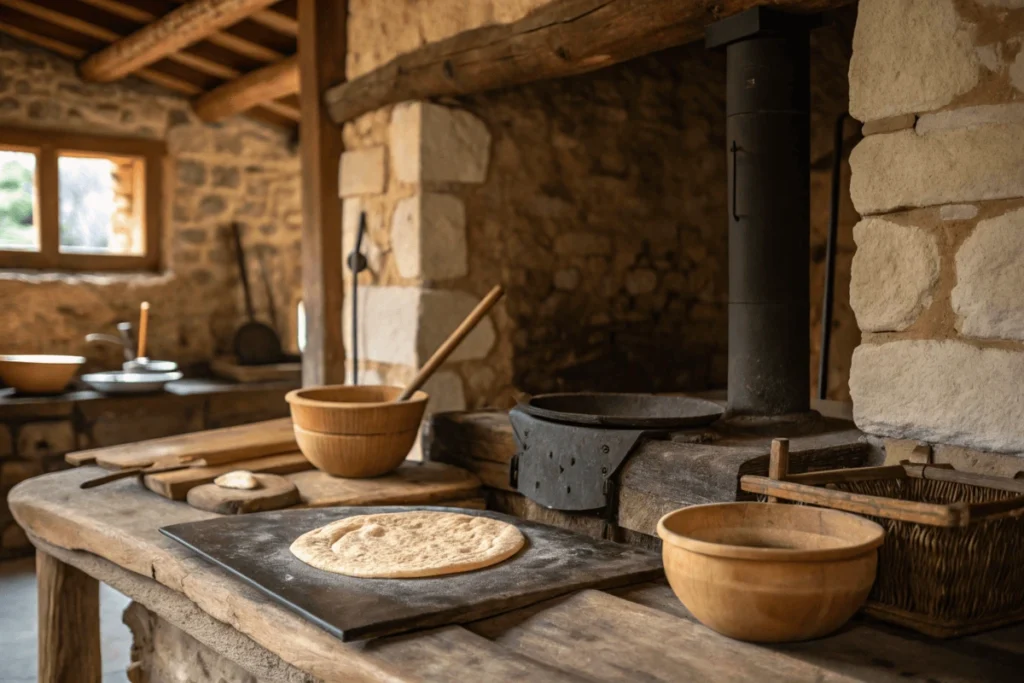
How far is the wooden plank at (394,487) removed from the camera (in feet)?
8.11

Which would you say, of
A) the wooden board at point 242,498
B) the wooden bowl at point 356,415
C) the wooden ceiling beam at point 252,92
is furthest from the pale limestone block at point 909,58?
the wooden ceiling beam at point 252,92

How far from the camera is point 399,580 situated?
1.80 metres

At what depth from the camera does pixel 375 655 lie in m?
1.51

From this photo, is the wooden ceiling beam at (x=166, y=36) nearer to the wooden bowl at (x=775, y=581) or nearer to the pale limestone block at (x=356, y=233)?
the pale limestone block at (x=356, y=233)

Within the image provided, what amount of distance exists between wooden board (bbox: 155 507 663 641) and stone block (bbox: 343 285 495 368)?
1.34 m

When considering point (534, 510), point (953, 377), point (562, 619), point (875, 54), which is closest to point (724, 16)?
point (875, 54)

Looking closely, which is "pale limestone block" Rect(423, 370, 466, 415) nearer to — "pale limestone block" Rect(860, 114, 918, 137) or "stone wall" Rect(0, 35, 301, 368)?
"pale limestone block" Rect(860, 114, 918, 137)

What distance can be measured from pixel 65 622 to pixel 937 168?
2360 millimetres

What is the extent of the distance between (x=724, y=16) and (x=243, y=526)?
5.31ft

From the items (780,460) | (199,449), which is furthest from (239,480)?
(780,460)

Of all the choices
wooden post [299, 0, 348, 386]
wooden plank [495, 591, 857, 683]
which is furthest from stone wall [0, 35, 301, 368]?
wooden plank [495, 591, 857, 683]

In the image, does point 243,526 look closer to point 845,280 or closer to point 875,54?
point 875,54

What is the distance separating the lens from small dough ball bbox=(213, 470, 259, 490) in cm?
246

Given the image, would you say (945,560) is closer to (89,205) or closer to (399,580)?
(399,580)
